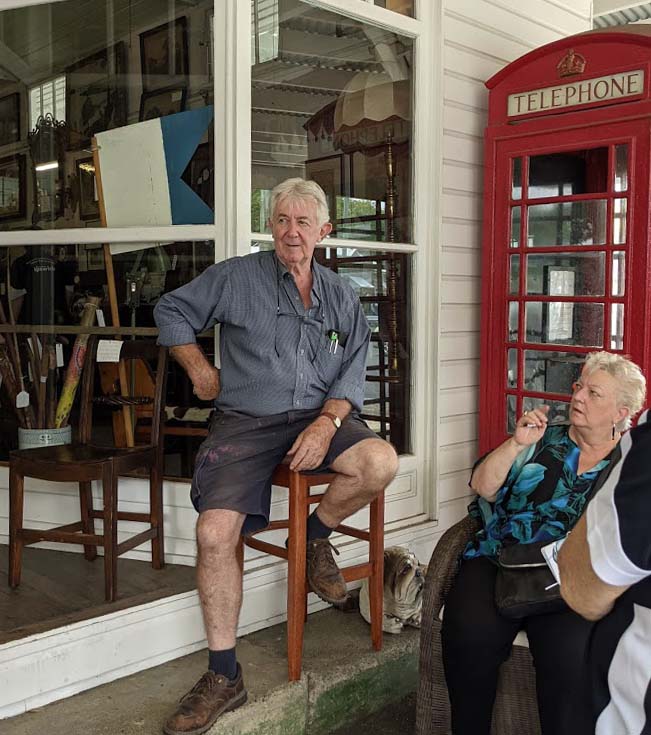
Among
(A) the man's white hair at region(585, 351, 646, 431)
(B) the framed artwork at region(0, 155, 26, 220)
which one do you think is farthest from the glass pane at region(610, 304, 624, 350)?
(B) the framed artwork at region(0, 155, 26, 220)

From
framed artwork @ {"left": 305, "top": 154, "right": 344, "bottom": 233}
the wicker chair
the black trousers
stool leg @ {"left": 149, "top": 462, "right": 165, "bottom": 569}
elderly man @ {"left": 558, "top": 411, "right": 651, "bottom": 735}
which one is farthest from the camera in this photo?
framed artwork @ {"left": 305, "top": 154, "right": 344, "bottom": 233}

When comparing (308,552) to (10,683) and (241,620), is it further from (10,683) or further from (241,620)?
(10,683)

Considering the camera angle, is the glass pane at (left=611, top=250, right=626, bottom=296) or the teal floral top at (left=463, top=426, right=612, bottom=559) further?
the glass pane at (left=611, top=250, right=626, bottom=296)

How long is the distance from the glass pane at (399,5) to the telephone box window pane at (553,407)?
1.69 metres

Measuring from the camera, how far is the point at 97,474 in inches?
112

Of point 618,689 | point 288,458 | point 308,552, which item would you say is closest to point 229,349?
point 288,458

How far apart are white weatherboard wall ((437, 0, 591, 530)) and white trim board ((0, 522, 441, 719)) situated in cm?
102

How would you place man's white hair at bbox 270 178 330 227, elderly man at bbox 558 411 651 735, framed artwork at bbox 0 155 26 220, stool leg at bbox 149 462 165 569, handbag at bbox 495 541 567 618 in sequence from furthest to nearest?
framed artwork at bbox 0 155 26 220, stool leg at bbox 149 462 165 569, man's white hair at bbox 270 178 330 227, handbag at bbox 495 541 567 618, elderly man at bbox 558 411 651 735

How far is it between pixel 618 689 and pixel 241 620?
1.80 m

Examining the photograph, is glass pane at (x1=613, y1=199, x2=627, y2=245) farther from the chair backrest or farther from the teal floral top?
the chair backrest

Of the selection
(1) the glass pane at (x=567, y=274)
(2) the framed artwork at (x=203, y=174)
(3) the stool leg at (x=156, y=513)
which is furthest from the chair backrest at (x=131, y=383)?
(1) the glass pane at (x=567, y=274)

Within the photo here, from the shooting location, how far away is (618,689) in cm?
137

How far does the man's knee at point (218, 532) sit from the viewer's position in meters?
2.39

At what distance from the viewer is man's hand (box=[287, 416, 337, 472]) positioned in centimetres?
252
